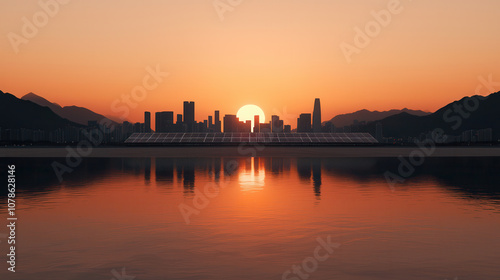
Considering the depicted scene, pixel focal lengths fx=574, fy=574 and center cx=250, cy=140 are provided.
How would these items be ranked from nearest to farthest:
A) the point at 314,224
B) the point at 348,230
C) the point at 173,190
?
the point at 348,230 < the point at 314,224 < the point at 173,190

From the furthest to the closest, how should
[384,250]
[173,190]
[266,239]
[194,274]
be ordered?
[173,190] → [266,239] → [384,250] → [194,274]

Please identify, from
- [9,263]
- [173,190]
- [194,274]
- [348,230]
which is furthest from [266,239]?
[173,190]

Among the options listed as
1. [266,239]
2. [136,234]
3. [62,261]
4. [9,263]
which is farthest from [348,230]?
[9,263]

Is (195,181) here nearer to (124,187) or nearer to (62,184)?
(124,187)

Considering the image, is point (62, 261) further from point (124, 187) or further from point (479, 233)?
point (124, 187)

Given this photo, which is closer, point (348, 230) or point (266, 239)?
point (266, 239)

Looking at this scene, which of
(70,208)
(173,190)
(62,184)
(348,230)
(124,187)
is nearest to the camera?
(348,230)
